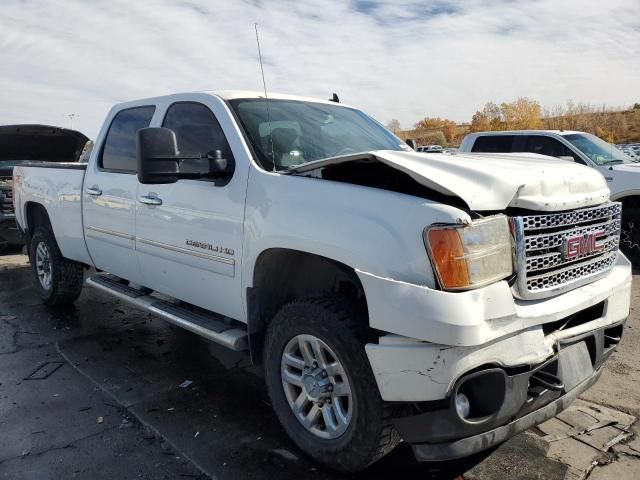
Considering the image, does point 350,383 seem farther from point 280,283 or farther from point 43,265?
point 43,265

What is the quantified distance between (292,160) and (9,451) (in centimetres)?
233

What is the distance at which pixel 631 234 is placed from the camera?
25.3ft

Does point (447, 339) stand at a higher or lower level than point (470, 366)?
higher

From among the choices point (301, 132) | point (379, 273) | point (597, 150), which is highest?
point (301, 132)

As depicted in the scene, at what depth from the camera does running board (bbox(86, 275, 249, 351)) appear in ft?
10.8

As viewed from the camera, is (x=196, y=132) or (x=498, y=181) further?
(x=196, y=132)

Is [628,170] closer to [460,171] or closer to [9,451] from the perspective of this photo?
[460,171]

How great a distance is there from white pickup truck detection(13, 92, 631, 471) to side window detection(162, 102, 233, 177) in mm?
14

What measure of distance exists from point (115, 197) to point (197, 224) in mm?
1259

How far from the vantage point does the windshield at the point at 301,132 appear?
3400 mm

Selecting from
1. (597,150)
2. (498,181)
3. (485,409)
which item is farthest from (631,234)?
(485,409)

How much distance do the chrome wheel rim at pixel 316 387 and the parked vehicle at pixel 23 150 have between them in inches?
268

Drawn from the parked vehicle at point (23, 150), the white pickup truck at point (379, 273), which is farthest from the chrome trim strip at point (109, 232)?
the parked vehicle at point (23, 150)

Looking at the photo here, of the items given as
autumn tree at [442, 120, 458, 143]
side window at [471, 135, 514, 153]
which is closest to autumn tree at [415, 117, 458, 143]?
autumn tree at [442, 120, 458, 143]
